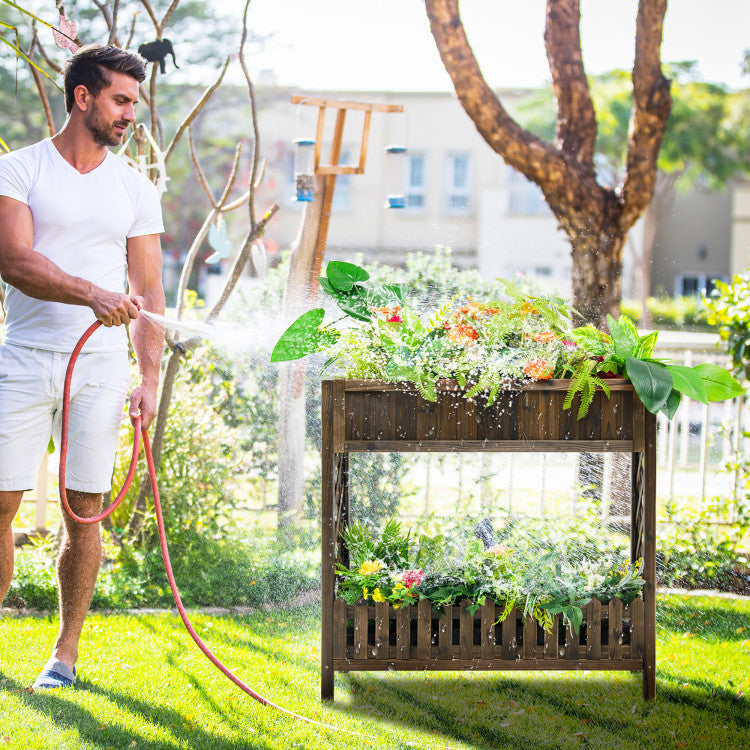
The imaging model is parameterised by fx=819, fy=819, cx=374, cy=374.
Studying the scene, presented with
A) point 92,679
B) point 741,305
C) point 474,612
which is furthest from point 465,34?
point 92,679

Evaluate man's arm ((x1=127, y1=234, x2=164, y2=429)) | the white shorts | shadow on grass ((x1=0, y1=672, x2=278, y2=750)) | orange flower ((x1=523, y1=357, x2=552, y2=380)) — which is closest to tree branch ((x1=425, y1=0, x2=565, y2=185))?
orange flower ((x1=523, y1=357, x2=552, y2=380))

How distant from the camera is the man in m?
2.00

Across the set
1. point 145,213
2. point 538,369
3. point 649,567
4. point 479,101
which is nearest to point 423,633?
point 649,567

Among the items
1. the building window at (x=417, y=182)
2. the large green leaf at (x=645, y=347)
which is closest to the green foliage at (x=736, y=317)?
the large green leaf at (x=645, y=347)

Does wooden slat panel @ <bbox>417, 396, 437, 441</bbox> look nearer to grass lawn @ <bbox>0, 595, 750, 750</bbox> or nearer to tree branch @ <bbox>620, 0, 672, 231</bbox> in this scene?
grass lawn @ <bbox>0, 595, 750, 750</bbox>

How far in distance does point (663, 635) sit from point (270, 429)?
197 centimetres

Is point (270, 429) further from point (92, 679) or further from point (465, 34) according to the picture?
point (465, 34)

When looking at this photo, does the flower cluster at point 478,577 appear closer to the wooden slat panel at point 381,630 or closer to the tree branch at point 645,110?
the wooden slat panel at point 381,630

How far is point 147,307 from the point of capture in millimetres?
2279

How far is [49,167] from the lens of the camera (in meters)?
2.08

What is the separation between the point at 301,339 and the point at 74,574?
0.90 m

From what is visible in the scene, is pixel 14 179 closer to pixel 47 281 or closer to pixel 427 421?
pixel 47 281

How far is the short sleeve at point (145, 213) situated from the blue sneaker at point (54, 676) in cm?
120

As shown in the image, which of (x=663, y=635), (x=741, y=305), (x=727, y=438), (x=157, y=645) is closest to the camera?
(x=157, y=645)
